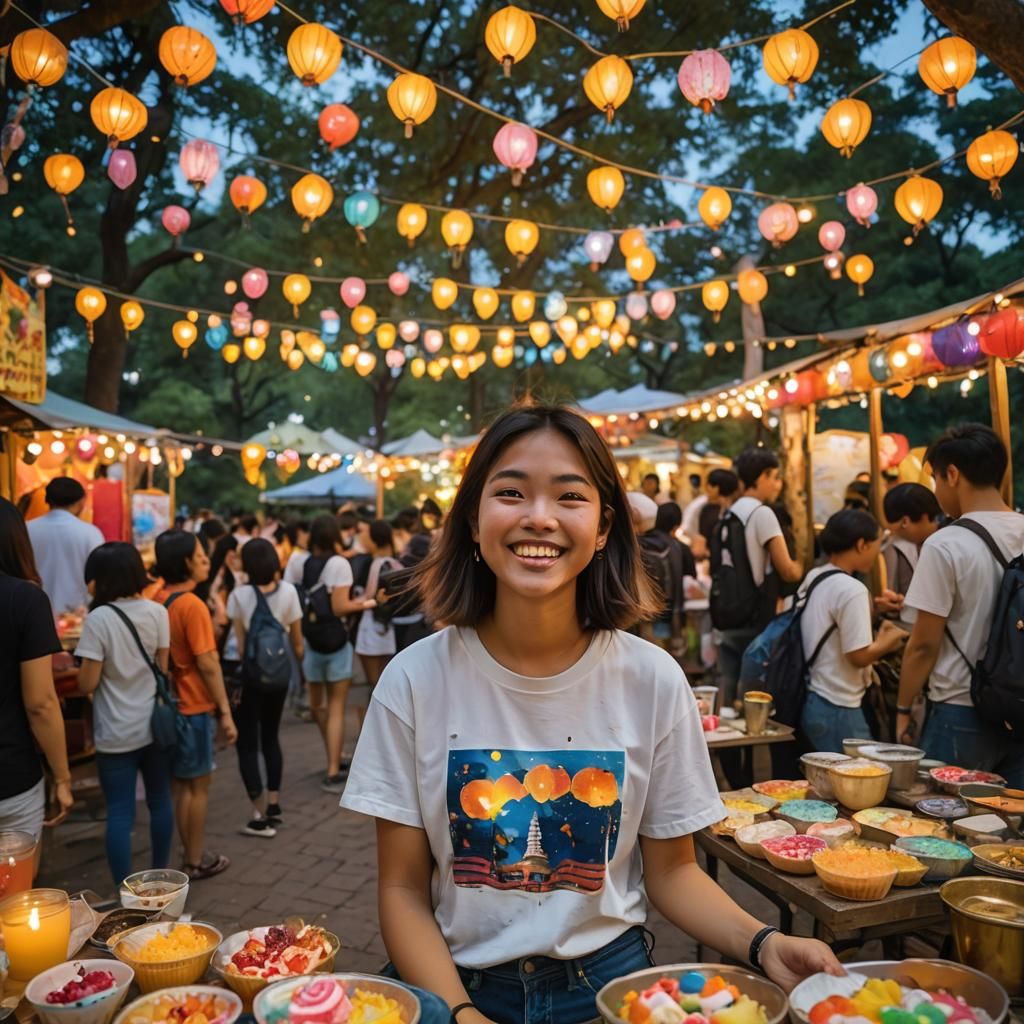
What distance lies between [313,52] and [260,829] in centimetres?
553

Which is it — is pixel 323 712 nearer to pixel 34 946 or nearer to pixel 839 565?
pixel 839 565

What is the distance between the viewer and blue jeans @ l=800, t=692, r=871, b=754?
4.39 m

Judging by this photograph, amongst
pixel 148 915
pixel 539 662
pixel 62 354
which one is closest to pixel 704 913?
pixel 539 662

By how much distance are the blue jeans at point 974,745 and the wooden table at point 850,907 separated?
1.16 metres

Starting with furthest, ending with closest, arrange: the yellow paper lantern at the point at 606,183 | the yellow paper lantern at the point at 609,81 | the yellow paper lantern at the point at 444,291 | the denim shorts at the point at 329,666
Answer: the yellow paper lantern at the point at 444,291, the yellow paper lantern at the point at 606,183, the denim shorts at the point at 329,666, the yellow paper lantern at the point at 609,81

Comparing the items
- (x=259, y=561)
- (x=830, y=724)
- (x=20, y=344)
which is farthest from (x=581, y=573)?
(x=20, y=344)

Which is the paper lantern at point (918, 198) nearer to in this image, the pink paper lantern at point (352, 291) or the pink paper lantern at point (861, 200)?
the pink paper lantern at point (861, 200)

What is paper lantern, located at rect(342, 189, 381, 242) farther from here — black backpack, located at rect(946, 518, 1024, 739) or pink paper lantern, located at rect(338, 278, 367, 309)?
black backpack, located at rect(946, 518, 1024, 739)

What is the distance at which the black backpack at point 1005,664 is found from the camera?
3393 millimetres

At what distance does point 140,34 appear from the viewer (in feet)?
41.0

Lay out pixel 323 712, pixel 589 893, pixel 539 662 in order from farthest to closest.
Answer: pixel 323 712, pixel 539 662, pixel 589 893

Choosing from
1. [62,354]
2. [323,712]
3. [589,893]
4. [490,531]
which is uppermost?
[62,354]

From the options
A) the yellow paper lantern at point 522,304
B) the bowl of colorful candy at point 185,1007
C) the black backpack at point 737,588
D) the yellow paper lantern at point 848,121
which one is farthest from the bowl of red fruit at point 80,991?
the yellow paper lantern at point 522,304

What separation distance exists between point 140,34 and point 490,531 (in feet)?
45.7
